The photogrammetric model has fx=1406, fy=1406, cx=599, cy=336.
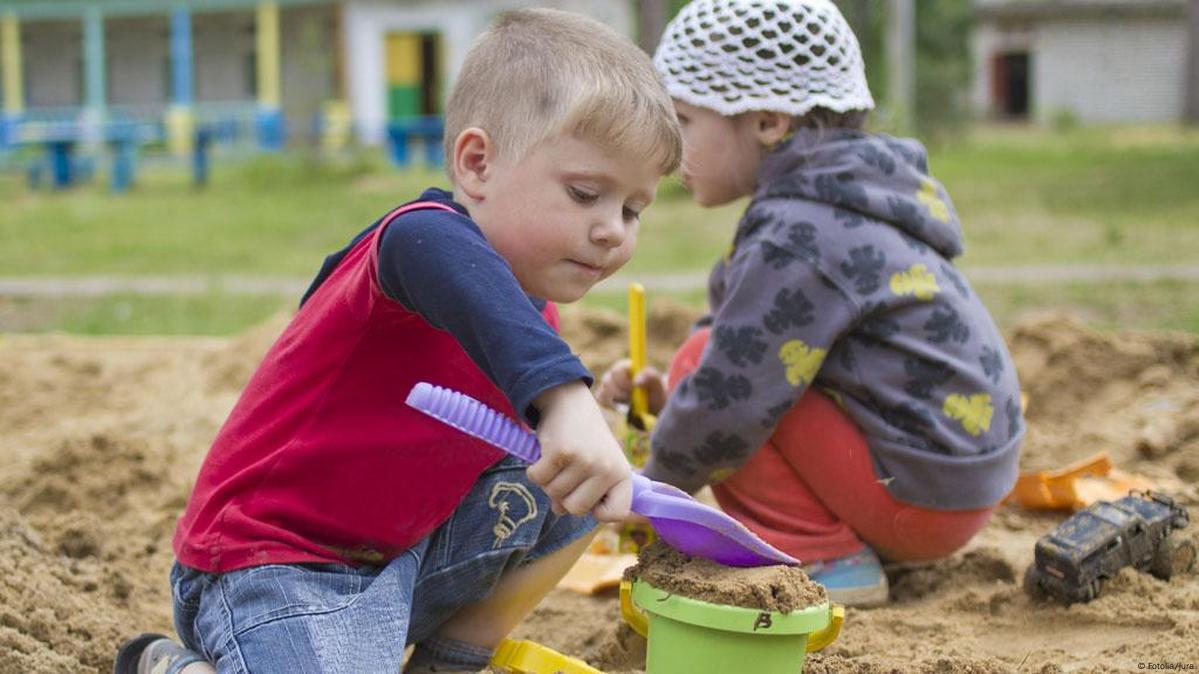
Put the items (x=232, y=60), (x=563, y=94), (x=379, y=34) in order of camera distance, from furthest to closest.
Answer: (x=232, y=60) < (x=379, y=34) < (x=563, y=94)

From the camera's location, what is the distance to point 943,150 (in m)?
17.8

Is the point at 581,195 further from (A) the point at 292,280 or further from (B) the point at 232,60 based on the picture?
(B) the point at 232,60

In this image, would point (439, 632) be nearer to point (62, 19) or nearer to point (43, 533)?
point (43, 533)

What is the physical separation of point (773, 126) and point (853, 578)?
0.86 m

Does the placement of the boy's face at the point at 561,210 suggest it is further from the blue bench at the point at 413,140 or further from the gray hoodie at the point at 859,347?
the blue bench at the point at 413,140

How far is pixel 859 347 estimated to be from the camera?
97.0 inches

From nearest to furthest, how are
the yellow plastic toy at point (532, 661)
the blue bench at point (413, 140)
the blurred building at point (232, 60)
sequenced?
the yellow plastic toy at point (532, 661)
the blue bench at point (413, 140)
the blurred building at point (232, 60)

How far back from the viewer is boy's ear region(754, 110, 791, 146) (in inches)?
104

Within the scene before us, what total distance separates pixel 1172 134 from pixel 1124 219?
11.4 m

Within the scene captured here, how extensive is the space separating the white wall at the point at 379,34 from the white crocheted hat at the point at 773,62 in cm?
1826

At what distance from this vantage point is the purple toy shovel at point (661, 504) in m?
1.47

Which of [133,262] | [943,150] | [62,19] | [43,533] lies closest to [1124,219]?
[133,262]

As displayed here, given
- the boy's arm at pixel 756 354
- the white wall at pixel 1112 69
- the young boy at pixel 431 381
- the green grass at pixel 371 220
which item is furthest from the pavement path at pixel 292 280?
the white wall at pixel 1112 69

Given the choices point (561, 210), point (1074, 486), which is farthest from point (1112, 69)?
point (561, 210)
